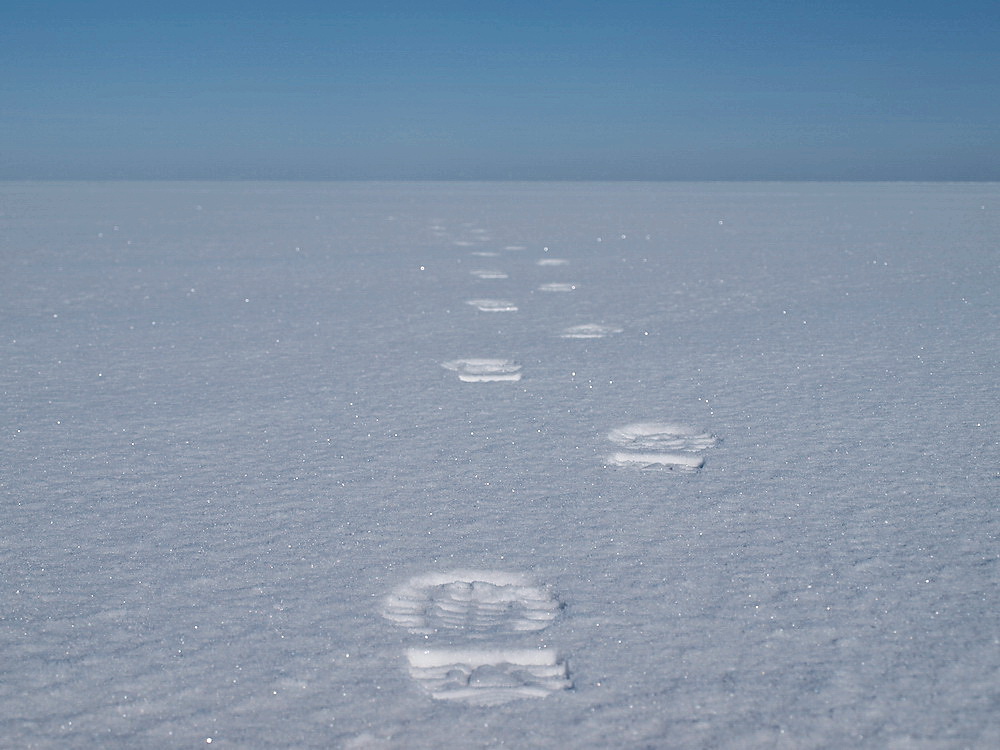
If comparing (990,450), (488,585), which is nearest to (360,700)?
(488,585)

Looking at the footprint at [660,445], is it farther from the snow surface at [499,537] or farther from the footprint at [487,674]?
the footprint at [487,674]

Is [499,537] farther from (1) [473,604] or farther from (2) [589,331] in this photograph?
(2) [589,331]

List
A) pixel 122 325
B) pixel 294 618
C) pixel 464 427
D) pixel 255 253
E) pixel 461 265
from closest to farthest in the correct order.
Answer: pixel 294 618 < pixel 464 427 < pixel 122 325 < pixel 461 265 < pixel 255 253

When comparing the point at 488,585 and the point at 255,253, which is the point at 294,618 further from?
the point at 255,253

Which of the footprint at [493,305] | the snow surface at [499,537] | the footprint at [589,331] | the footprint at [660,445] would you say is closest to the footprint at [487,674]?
the snow surface at [499,537]

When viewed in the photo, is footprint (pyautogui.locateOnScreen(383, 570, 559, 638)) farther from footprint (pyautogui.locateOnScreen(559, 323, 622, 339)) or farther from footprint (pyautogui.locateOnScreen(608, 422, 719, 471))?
footprint (pyautogui.locateOnScreen(559, 323, 622, 339))

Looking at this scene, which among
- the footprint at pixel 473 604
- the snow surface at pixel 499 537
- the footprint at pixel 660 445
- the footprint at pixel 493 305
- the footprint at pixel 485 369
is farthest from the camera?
the footprint at pixel 493 305

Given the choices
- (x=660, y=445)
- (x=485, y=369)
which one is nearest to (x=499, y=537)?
(x=660, y=445)
